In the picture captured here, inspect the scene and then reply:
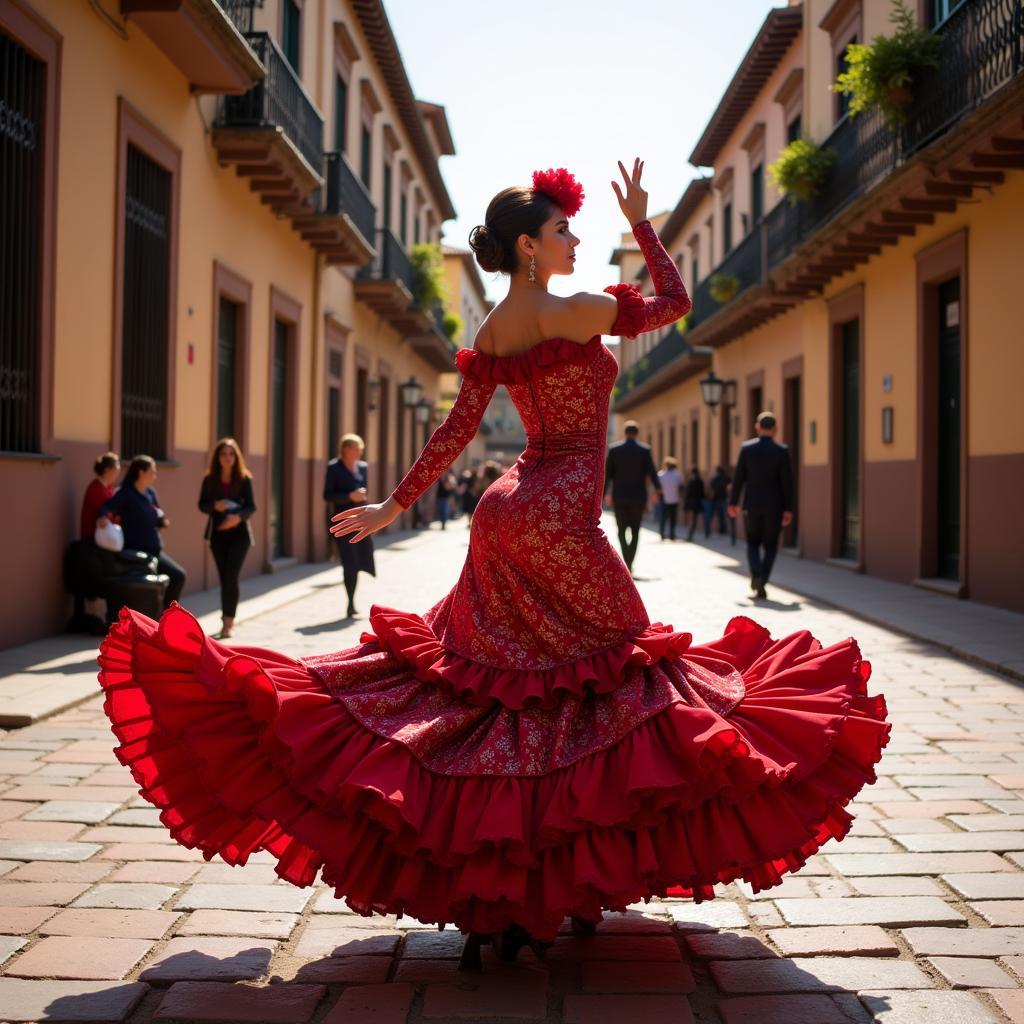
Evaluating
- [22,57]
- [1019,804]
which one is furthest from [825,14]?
[1019,804]

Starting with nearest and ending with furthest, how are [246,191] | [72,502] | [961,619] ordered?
[72,502] → [961,619] → [246,191]

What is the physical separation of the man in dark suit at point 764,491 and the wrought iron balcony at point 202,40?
607 centimetres

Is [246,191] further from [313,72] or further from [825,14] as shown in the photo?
[825,14]

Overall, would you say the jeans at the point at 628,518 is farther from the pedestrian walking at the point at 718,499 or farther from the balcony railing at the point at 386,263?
the pedestrian walking at the point at 718,499

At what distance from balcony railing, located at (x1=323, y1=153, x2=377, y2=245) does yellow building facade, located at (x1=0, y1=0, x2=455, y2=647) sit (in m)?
0.05

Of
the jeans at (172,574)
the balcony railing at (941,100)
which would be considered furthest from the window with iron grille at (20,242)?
the balcony railing at (941,100)

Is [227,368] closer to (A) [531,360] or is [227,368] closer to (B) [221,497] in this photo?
(B) [221,497]

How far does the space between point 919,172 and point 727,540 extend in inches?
599

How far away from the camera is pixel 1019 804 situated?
15.8ft

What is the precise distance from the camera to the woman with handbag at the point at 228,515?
9.56 meters

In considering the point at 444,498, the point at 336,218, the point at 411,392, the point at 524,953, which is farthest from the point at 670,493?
the point at 524,953

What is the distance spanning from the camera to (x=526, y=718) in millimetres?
3045

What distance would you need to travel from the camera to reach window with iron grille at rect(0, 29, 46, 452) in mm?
8633

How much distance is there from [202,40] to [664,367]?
25.6 m
